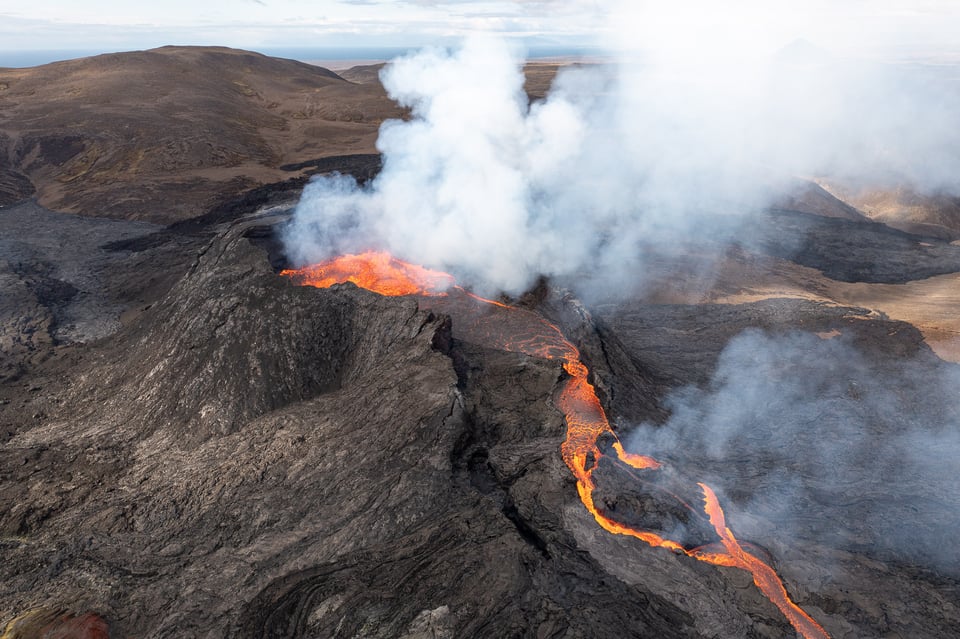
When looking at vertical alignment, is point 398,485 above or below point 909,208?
above

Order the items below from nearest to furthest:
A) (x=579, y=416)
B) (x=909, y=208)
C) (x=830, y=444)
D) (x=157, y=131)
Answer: (x=830, y=444), (x=579, y=416), (x=909, y=208), (x=157, y=131)

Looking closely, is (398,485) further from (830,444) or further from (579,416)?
(830,444)

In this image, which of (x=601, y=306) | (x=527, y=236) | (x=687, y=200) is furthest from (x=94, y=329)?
(x=687, y=200)

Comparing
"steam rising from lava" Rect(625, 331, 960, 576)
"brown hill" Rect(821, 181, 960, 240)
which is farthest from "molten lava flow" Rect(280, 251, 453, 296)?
"brown hill" Rect(821, 181, 960, 240)

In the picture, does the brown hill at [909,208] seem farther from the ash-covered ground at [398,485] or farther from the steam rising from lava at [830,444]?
the steam rising from lava at [830,444]

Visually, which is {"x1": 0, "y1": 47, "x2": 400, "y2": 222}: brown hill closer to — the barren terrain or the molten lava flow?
the barren terrain

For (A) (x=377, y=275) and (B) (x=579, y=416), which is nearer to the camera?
(B) (x=579, y=416)

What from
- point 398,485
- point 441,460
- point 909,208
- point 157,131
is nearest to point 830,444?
point 441,460
